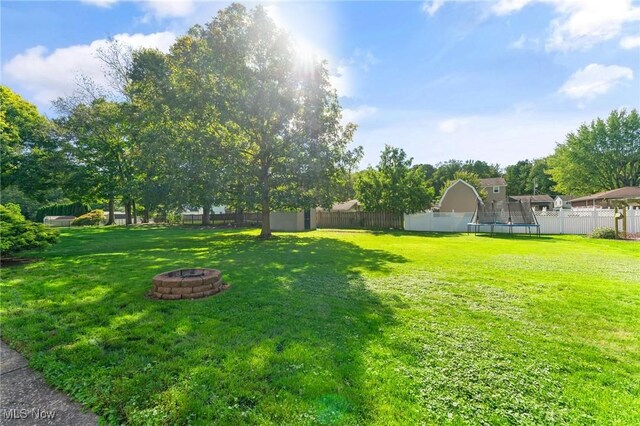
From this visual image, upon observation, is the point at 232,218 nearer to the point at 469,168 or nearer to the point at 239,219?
the point at 239,219

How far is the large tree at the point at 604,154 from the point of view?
32.6m

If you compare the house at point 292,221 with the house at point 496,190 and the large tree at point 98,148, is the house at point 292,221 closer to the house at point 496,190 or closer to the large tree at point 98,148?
the large tree at point 98,148

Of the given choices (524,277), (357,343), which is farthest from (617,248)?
(357,343)

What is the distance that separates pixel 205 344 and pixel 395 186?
18.7 metres

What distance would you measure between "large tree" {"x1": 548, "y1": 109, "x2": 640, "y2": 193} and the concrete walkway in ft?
152

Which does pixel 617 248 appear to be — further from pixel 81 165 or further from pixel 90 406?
pixel 81 165

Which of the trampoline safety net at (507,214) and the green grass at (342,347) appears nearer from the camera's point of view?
the green grass at (342,347)

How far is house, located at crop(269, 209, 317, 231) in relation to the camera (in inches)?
816

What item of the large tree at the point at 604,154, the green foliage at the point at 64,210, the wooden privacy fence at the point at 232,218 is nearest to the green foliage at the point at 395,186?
the wooden privacy fence at the point at 232,218

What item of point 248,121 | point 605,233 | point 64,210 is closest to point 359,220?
point 248,121

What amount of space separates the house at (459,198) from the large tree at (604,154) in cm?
1758

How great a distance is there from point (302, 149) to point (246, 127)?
273cm

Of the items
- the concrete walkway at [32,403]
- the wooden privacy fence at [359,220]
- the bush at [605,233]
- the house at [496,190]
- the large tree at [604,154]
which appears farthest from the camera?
the house at [496,190]

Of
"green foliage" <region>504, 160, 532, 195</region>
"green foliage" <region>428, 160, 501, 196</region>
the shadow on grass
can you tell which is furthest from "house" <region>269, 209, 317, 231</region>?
"green foliage" <region>504, 160, 532, 195</region>
